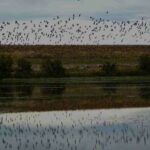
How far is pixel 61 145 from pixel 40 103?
18.9 meters

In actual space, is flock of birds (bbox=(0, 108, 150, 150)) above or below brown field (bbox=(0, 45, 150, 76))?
above

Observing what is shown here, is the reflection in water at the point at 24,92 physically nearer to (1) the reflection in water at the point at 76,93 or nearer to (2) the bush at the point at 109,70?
(1) the reflection in water at the point at 76,93

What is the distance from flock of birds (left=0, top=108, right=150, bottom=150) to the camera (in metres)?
23.1

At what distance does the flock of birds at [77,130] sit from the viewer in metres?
23.1

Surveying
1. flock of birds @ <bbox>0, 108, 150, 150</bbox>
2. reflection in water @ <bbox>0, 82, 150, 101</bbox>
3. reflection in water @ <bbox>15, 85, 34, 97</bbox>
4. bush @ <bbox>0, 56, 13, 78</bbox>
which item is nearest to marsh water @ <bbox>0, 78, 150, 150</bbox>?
flock of birds @ <bbox>0, 108, 150, 150</bbox>

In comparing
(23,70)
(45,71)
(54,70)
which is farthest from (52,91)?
(45,71)

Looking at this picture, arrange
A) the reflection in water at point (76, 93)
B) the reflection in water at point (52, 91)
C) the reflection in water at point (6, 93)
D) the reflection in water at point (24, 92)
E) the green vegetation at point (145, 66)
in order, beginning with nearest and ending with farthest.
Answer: the reflection in water at point (76, 93)
the reflection in water at point (6, 93)
the reflection in water at point (24, 92)
the reflection in water at point (52, 91)
the green vegetation at point (145, 66)

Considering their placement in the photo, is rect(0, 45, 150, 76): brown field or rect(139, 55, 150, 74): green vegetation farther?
rect(0, 45, 150, 76): brown field

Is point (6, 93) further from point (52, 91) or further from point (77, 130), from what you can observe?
point (77, 130)

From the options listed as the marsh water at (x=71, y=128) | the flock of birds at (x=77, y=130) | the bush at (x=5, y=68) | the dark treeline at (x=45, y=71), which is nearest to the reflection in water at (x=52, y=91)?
the marsh water at (x=71, y=128)

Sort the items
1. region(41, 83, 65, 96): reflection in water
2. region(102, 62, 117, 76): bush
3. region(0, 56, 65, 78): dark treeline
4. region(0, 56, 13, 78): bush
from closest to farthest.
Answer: region(41, 83, 65, 96): reflection in water → region(0, 56, 13, 78): bush → region(0, 56, 65, 78): dark treeline → region(102, 62, 117, 76): bush

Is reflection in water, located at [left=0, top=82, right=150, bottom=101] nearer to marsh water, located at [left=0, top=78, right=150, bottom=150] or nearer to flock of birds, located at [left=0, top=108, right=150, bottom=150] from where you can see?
marsh water, located at [left=0, top=78, right=150, bottom=150]

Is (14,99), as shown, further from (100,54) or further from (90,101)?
(100,54)

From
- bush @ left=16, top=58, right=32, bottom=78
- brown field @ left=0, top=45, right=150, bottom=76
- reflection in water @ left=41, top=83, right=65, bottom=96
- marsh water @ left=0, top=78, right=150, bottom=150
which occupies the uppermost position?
marsh water @ left=0, top=78, right=150, bottom=150
